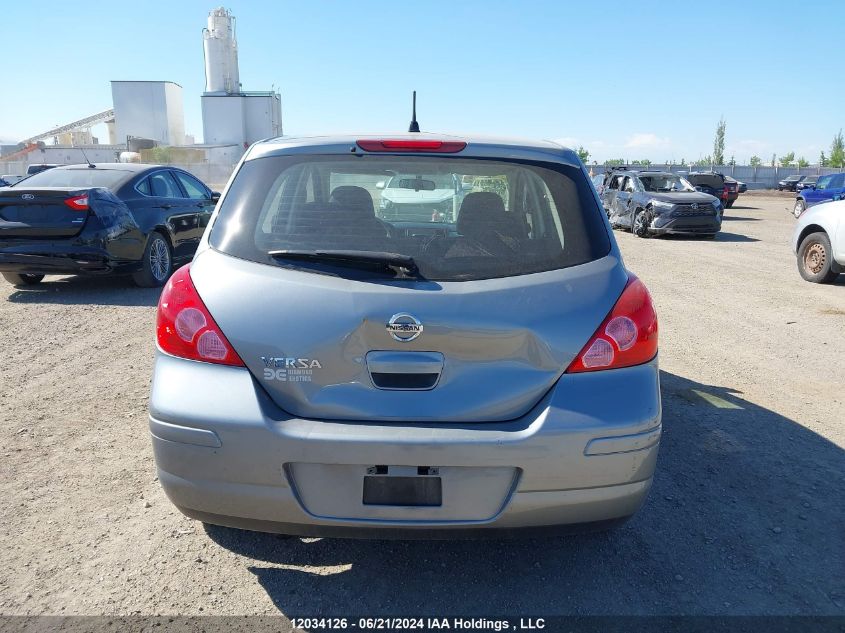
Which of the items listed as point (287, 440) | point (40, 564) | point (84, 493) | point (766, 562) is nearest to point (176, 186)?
point (84, 493)

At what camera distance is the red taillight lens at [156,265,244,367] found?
2305 millimetres

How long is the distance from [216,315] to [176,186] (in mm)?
8062

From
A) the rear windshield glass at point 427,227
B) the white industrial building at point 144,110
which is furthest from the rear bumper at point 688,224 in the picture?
the white industrial building at point 144,110

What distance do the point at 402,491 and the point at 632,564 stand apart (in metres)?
1.20

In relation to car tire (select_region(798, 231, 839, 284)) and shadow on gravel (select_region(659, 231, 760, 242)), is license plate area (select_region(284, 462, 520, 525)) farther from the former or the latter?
shadow on gravel (select_region(659, 231, 760, 242))

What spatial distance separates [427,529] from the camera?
222 cm

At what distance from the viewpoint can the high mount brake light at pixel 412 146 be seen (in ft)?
8.38

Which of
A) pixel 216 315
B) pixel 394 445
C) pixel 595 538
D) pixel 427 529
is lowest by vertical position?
pixel 595 538

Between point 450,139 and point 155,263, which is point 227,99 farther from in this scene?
point 450,139

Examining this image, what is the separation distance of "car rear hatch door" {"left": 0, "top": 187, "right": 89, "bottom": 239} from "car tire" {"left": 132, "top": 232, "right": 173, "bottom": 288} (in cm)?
97

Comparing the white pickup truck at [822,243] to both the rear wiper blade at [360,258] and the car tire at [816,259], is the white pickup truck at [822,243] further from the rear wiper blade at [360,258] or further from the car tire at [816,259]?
the rear wiper blade at [360,258]

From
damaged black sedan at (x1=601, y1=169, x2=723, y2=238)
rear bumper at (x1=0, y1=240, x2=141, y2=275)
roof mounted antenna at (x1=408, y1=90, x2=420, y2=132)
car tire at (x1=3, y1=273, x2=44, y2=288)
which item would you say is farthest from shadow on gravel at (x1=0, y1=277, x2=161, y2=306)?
damaged black sedan at (x1=601, y1=169, x2=723, y2=238)

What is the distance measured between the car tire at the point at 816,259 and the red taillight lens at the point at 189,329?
32.9ft

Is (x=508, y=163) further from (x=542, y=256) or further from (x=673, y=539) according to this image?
(x=673, y=539)
